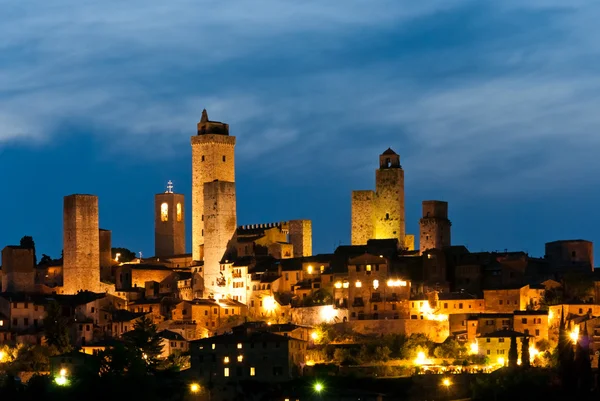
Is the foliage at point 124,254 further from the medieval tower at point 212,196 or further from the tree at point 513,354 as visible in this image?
the tree at point 513,354

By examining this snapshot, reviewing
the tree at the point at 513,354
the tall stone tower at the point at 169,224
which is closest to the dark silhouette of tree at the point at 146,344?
the tree at the point at 513,354

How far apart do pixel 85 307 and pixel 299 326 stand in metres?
12.2

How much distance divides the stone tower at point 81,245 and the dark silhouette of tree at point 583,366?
30.7m

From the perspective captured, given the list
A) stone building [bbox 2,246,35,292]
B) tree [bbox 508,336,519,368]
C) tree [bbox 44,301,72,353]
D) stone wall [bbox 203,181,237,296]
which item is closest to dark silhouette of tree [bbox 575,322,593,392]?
tree [bbox 508,336,519,368]

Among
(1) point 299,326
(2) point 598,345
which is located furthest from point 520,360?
(1) point 299,326

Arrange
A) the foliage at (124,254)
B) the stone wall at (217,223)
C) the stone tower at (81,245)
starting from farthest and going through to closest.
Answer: the foliage at (124,254) → the stone tower at (81,245) → the stone wall at (217,223)

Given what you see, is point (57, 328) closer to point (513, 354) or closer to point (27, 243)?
point (27, 243)

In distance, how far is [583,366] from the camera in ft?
278

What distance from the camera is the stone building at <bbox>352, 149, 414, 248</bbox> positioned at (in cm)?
10806

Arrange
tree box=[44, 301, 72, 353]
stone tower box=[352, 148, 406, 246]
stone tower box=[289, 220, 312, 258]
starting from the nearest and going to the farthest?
tree box=[44, 301, 72, 353] < stone tower box=[352, 148, 406, 246] < stone tower box=[289, 220, 312, 258]

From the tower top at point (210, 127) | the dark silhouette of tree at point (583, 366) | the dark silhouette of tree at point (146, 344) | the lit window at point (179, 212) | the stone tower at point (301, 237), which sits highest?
the tower top at point (210, 127)

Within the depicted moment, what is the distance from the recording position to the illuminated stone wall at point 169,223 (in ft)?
386

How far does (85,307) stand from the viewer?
100125mm

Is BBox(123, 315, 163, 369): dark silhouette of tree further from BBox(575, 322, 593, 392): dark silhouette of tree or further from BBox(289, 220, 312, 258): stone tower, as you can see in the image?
BBox(575, 322, 593, 392): dark silhouette of tree
